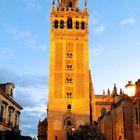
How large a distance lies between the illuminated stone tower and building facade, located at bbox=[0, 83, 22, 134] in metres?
10.5

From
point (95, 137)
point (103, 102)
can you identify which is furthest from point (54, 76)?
point (95, 137)

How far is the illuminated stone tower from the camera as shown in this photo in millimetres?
54531

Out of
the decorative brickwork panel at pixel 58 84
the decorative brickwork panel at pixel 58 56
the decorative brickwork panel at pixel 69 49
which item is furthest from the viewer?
the decorative brickwork panel at pixel 69 49

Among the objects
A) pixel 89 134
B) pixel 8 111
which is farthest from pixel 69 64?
pixel 89 134

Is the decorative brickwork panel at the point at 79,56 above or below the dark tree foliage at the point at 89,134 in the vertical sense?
above

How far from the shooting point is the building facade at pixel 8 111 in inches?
1442

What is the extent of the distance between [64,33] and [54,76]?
370 inches

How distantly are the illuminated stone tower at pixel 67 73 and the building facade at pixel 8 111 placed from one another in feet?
34.5

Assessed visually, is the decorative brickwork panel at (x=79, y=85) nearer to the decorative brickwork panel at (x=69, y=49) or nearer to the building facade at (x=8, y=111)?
the decorative brickwork panel at (x=69, y=49)

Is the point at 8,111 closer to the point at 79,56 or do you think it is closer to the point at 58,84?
the point at 58,84

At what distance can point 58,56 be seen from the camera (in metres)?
58.6

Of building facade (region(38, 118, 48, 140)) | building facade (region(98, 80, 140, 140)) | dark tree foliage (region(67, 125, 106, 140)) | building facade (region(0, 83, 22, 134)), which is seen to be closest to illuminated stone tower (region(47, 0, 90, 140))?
building facade (region(0, 83, 22, 134))

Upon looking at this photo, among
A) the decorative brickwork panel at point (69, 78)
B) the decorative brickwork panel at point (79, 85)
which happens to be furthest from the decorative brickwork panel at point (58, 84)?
the decorative brickwork panel at point (79, 85)

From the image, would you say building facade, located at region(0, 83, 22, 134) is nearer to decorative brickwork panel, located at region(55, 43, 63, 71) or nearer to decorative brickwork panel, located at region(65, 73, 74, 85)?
decorative brickwork panel, located at region(65, 73, 74, 85)
